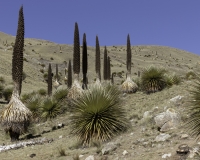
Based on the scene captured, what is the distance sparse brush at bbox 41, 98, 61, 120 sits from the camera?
20422mm

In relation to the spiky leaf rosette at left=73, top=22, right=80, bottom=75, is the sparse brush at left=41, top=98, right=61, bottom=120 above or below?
below

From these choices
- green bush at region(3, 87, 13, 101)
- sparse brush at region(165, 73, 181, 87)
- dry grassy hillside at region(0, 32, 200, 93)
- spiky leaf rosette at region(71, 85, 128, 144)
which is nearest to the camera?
spiky leaf rosette at region(71, 85, 128, 144)

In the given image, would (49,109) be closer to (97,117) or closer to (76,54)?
(76,54)

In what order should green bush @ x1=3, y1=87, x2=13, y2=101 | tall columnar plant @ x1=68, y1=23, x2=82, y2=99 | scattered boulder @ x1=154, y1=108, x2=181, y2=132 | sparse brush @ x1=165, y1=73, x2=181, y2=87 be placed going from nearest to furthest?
scattered boulder @ x1=154, y1=108, x2=181, y2=132, tall columnar plant @ x1=68, y1=23, x2=82, y2=99, sparse brush @ x1=165, y1=73, x2=181, y2=87, green bush @ x1=3, y1=87, x2=13, y2=101

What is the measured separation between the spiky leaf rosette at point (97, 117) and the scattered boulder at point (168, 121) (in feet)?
5.02

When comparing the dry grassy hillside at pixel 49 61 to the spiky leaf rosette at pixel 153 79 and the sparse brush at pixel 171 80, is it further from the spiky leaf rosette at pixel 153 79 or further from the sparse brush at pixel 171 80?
the spiky leaf rosette at pixel 153 79

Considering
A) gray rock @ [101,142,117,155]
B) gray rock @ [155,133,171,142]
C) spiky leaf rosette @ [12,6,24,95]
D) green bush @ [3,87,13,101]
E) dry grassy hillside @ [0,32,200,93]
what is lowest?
gray rock @ [101,142,117,155]

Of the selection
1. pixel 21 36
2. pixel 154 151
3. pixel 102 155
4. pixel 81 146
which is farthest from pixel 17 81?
pixel 154 151

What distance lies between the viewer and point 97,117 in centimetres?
1124

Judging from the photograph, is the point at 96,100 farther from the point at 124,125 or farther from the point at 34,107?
the point at 34,107

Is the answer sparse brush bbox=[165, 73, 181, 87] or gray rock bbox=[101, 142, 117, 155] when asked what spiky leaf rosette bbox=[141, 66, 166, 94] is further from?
gray rock bbox=[101, 142, 117, 155]

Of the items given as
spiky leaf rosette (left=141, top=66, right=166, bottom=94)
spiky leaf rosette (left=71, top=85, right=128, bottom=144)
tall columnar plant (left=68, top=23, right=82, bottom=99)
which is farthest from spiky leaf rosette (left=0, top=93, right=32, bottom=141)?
spiky leaf rosette (left=141, top=66, right=166, bottom=94)

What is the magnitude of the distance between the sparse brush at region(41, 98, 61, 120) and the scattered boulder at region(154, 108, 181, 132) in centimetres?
1128

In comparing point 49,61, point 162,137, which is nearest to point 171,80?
point 162,137
